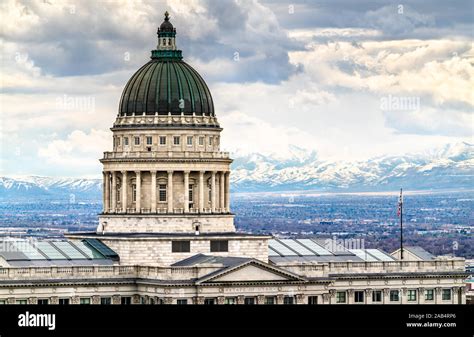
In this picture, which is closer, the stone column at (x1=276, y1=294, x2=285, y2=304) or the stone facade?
the stone facade

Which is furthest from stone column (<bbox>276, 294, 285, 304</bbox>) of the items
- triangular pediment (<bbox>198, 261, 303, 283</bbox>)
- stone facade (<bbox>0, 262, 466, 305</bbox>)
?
triangular pediment (<bbox>198, 261, 303, 283</bbox>)

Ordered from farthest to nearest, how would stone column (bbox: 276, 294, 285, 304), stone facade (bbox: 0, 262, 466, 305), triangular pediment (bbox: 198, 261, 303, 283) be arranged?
1. stone column (bbox: 276, 294, 285, 304)
2. triangular pediment (bbox: 198, 261, 303, 283)
3. stone facade (bbox: 0, 262, 466, 305)

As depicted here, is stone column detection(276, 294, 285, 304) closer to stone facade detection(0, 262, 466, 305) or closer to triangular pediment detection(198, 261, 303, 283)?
stone facade detection(0, 262, 466, 305)

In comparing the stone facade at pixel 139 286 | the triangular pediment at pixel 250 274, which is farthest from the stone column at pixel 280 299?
the triangular pediment at pixel 250 274

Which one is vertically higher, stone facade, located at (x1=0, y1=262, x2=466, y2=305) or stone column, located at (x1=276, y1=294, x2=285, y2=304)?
stone facade, located at (x1=0, y1=262, x2=466, y2=305)

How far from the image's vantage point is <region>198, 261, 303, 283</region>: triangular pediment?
195 meters

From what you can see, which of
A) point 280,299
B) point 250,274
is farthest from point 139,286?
point 280,299

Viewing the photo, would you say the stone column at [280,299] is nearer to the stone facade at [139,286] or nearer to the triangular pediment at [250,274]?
the stone facade at [139,286]

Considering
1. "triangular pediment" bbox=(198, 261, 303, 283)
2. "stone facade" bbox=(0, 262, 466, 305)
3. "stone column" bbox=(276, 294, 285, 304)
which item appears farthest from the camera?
"stone column" bbox=(276, 294, 285, 304)
